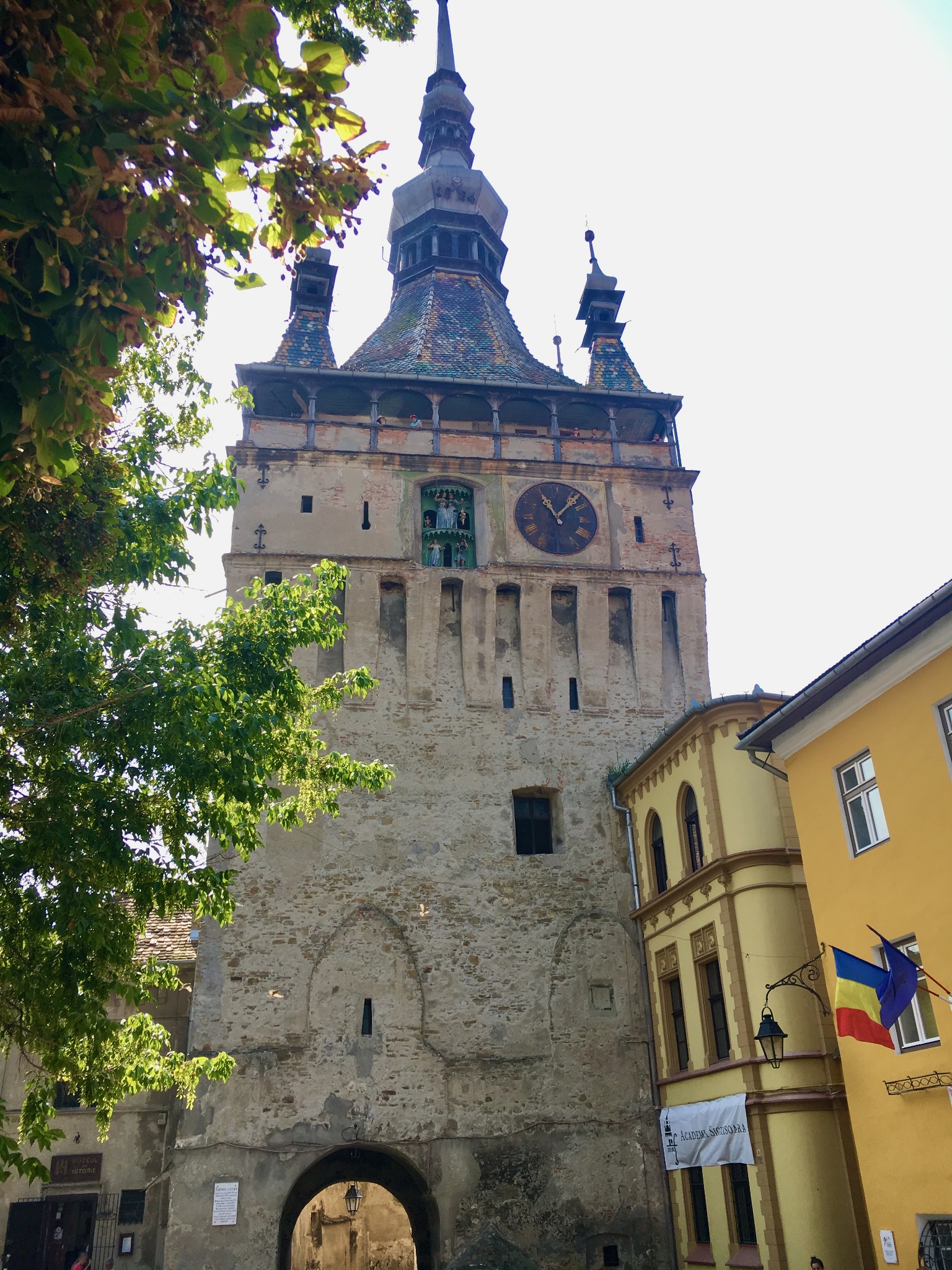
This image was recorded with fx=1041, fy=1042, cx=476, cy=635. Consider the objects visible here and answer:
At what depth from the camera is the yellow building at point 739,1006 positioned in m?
13.4

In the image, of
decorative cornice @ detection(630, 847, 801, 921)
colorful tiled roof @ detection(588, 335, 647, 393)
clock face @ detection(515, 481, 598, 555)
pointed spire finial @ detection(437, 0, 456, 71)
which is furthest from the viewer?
pointed spire finial @ detection(437, 0, 456, 71)

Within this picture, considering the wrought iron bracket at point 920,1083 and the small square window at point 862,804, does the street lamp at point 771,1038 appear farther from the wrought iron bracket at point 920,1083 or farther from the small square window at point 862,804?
the small square window at point 862,804

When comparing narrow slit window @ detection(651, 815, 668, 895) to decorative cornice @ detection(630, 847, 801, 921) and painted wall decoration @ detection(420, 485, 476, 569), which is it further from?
painted wall decoration @ detection(420, 485, 476, 569)

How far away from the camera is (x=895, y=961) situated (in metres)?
10.3

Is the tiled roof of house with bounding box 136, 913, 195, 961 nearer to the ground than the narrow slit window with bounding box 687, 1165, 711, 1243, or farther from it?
farther from it

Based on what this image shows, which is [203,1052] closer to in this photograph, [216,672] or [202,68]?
[216,672]

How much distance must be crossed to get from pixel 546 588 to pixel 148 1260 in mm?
14054

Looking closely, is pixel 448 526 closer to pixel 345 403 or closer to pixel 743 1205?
pixel 345 403

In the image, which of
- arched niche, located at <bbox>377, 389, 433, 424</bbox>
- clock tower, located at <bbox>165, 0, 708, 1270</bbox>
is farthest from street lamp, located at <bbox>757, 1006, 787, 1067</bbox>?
arched niche, located at <bbox>377, 389, 433, 424</bbox>

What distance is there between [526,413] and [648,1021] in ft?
45.4

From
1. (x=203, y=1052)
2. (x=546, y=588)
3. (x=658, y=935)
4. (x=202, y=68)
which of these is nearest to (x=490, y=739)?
(x=546, y=588)

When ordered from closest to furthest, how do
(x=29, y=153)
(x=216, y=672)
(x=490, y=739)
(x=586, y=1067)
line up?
1. (x=29, y=153)
2. (x=216, y=672)
3. (x=586, y=1067)
4. (x=490, y=739)

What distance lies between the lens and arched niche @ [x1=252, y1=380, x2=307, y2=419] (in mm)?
23656

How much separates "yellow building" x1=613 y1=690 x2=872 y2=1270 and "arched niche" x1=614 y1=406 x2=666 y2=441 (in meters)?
9.59
